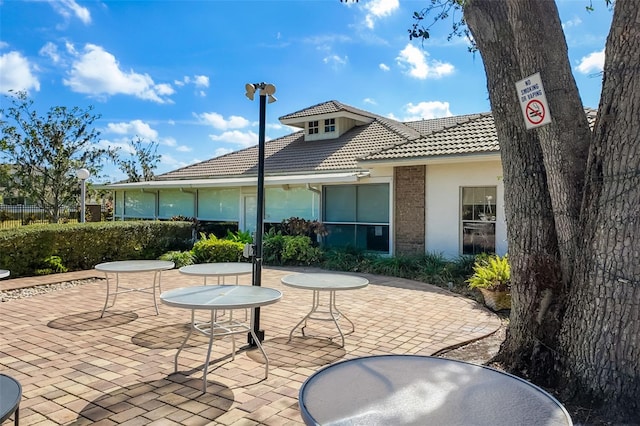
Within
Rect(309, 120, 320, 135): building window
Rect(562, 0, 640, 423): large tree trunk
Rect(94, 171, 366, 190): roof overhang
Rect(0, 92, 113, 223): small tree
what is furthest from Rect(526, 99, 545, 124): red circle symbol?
Rect(0, 92, 113, 223): small tree

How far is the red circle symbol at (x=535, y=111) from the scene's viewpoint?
153 inches

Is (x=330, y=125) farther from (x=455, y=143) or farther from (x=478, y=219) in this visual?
(x=478, y=219)

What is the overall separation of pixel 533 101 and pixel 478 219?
845cm

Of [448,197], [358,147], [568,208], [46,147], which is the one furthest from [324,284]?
[46,147]

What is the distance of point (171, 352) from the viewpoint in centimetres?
521

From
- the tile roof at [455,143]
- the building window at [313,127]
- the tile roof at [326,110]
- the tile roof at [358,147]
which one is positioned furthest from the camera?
the building window at [313,127]

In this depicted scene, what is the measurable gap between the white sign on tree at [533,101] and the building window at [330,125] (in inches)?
604

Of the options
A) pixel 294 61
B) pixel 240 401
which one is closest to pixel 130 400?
pixel 240 401

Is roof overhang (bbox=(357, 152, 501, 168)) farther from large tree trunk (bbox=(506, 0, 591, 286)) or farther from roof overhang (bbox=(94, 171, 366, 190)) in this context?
large tree trunk (bbox=(506, 0, 591, 286))

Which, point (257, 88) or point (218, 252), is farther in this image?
point (218, 252)

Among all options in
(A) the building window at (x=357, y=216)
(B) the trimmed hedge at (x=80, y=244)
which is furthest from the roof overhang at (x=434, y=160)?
(B) the trimmed hedge at (x=80, y=244)

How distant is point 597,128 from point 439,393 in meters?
2.76

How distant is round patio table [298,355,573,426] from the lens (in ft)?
6.82

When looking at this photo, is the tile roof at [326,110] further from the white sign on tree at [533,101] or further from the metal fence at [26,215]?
the metal fence at [26,215]
